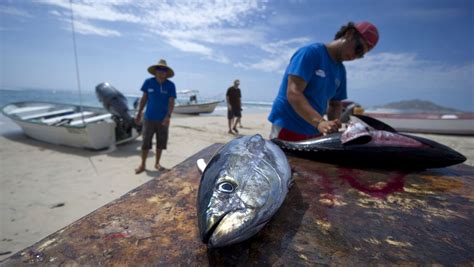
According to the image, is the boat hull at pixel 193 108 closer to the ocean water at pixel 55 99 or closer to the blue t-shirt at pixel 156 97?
the ocean water at pixel 55 99

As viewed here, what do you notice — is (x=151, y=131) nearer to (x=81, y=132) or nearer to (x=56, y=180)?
(x=56, y=180)

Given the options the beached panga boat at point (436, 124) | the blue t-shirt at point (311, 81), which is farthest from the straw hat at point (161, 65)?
the beached panga boat at point (436, 124)

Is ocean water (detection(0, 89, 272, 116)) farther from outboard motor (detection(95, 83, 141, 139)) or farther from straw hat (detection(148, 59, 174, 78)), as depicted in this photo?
straw hat (detection(148, 59, 174, 78))

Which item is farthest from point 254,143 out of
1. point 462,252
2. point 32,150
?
point 32,150

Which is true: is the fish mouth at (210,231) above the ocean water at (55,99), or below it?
above

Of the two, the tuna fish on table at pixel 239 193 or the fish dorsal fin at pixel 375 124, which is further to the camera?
the fish dorsal fin at pixel 375 124

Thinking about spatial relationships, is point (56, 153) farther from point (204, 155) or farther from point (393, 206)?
point (393, 206)

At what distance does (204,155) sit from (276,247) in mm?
1274

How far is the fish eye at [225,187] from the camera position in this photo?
975mm

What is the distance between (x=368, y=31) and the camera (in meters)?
2.27

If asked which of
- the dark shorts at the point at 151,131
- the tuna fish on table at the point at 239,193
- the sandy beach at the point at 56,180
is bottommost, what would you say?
the sandy beach at the point at 56,180

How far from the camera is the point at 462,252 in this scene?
2.75ft

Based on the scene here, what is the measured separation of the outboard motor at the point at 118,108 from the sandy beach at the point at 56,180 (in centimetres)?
65

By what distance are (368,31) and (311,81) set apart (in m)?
0.68
